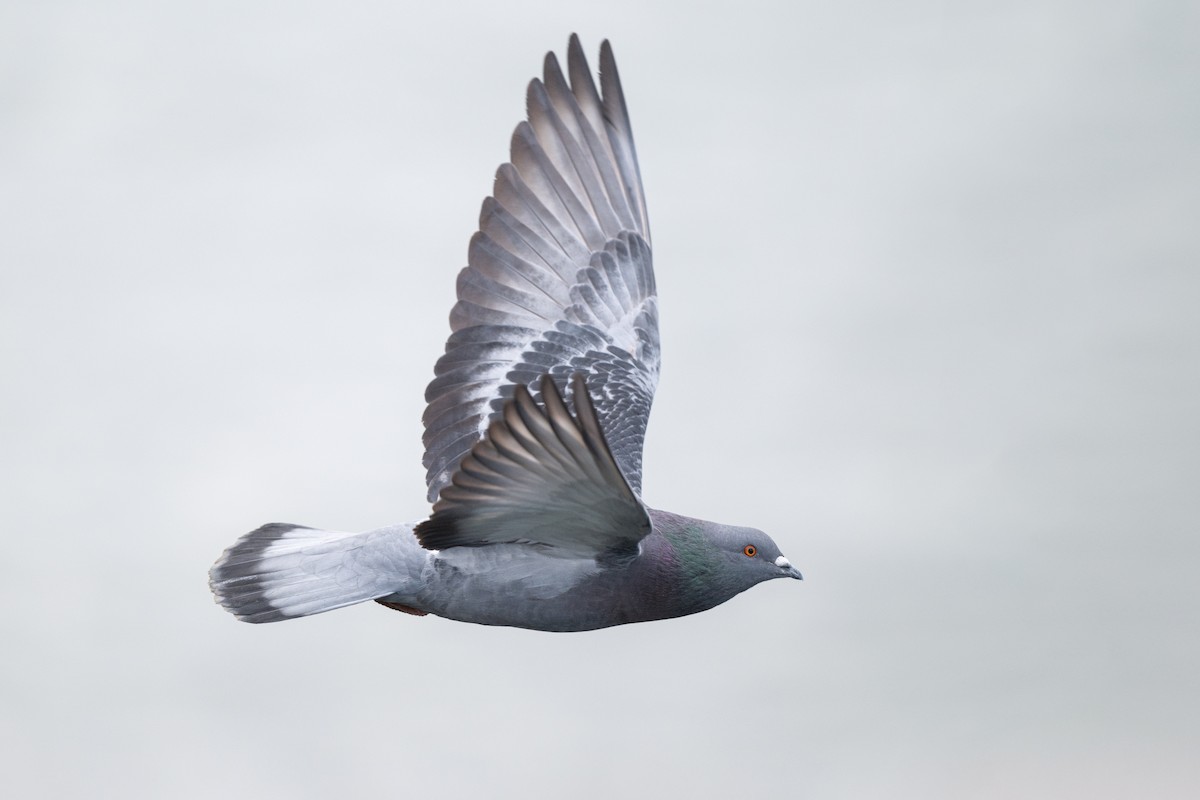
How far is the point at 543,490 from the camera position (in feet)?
29.4

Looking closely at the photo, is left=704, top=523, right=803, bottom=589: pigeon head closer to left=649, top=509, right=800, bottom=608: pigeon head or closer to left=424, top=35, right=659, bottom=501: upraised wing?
left=649, top=509, right=800, bottom=608: pigeon head

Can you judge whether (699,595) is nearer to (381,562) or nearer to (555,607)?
(555,607)

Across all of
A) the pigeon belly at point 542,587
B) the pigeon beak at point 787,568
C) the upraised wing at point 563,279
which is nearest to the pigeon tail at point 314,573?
the pigeon belly at point 542,587

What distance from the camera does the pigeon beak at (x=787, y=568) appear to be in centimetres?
1066

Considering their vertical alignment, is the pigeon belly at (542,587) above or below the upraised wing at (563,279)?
below

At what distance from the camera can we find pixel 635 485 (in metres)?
11.2

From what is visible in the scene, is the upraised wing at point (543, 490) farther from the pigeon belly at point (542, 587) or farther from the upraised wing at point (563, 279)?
the upraised wing at point (563, 279)

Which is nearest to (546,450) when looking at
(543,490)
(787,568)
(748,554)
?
(543,490)

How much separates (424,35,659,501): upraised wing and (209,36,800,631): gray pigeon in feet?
0.04

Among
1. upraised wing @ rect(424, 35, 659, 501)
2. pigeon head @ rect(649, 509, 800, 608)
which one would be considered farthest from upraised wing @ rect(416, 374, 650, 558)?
upraised wing @ rect(424, 35, 659, 501)

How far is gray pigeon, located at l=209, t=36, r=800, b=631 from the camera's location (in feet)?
29.3

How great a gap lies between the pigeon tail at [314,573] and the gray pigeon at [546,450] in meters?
0.01

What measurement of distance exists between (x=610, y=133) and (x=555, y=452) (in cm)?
439

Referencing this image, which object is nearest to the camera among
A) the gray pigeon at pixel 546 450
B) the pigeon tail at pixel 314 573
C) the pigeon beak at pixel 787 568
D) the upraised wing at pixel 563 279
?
the gray pigeon at pixel 546 450
